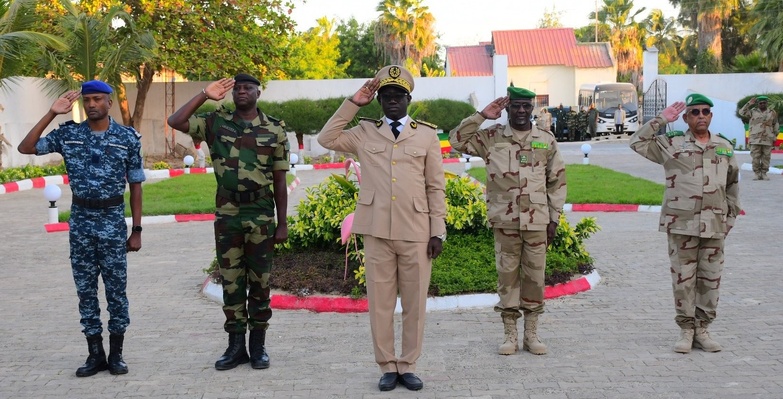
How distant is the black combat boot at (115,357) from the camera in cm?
621

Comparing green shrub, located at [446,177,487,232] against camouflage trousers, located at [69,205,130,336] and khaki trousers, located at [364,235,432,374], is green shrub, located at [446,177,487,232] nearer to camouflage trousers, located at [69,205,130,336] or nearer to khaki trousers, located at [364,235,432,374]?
khaki trousers, located at [364,235,432,374]

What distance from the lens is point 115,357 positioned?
6.25 meters

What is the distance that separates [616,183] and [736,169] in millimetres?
12631

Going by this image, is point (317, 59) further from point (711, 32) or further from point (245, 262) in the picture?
point (245, 262)

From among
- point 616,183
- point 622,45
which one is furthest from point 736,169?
point 622,45

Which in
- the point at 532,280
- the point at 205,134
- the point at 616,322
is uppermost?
the point at 205,134

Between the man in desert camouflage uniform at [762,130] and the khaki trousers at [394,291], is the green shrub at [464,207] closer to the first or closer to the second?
the khaki trousers at [394,291]

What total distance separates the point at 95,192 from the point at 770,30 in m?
38.6

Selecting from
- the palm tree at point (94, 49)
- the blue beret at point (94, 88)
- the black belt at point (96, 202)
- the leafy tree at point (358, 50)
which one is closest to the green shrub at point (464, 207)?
the black belt at point (96, 202)

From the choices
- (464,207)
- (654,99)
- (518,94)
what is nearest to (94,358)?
(518,94)

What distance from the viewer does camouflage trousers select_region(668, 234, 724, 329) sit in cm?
661

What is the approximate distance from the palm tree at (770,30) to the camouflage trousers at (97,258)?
35824 mm

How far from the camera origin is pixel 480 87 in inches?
1442

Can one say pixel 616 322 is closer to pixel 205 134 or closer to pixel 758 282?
pixel 758 282
